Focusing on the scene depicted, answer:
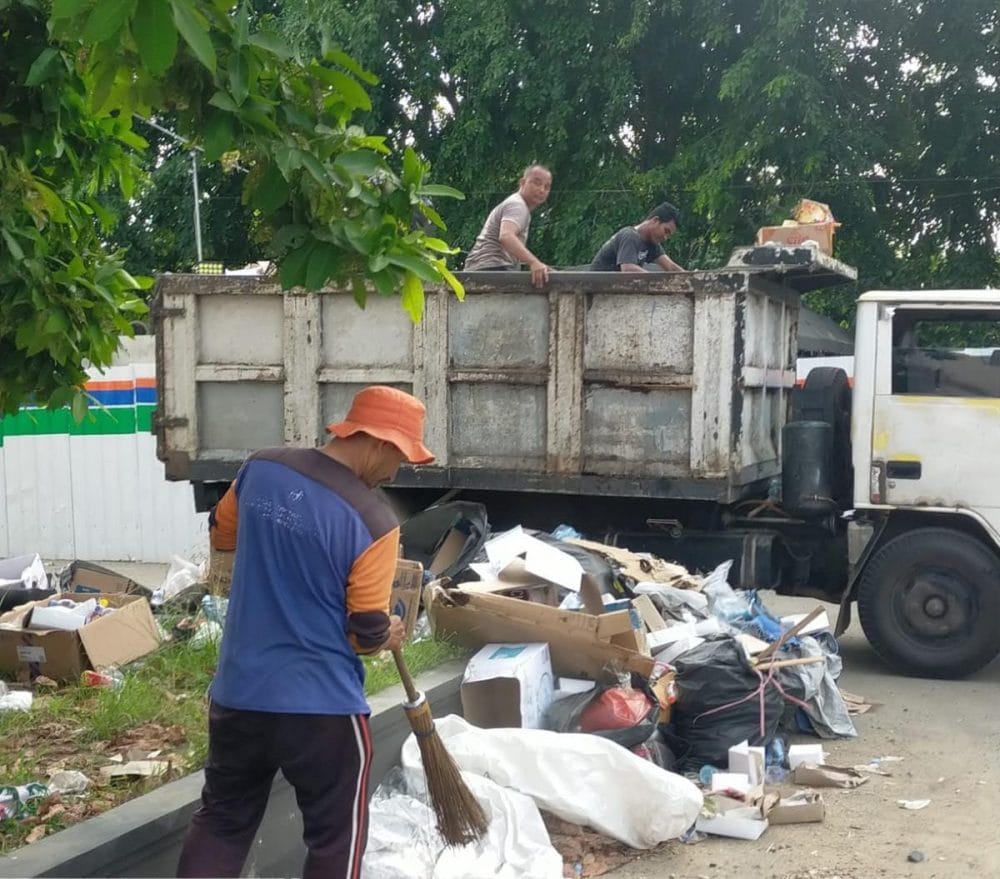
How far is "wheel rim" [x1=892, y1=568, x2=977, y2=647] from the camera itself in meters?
7.28

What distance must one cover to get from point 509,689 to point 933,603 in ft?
10.9

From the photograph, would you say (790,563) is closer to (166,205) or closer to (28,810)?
(28,810)

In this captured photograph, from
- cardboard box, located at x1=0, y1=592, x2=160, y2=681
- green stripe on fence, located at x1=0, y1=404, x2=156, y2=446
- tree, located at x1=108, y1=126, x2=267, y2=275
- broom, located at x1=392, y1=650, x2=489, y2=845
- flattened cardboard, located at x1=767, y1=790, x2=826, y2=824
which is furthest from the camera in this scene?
tree, located at x1=108, y1=126, x2=267, y2=275

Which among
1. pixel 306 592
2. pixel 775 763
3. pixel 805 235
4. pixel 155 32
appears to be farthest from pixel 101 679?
pixel 805 235

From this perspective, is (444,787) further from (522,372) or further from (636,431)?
(522,372)

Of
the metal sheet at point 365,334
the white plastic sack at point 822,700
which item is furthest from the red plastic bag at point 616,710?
the metal sheet at point 365,334

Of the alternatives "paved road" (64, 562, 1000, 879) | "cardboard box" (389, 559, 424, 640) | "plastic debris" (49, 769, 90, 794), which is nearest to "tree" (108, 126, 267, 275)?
"cardboard box" (389, 559, 424, 640)

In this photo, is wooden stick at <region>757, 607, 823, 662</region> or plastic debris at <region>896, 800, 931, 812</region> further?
wooden stick at <region>757, 607, 823, 662</region>

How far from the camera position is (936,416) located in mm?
7289

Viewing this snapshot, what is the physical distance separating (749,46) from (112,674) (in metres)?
11.8

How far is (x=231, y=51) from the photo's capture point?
2604 millimetres

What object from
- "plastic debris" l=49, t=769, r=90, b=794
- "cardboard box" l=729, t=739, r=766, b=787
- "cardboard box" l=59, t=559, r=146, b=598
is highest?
"cardboard box" l=59, t=559, r=146, b=598

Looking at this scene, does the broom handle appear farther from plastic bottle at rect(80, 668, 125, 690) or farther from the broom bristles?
plastic bottle at rect(80, 668, 125, 690)

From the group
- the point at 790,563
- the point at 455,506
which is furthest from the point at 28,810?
the point at 790,563
